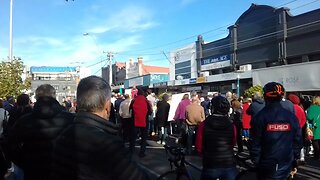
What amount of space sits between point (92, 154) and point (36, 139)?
1.13 meters

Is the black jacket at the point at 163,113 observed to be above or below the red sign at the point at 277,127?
below

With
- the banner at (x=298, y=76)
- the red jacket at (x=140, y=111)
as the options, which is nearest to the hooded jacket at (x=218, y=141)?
the red jacket at (x=140, y=111)

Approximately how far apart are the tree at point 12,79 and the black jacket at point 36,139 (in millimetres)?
19997

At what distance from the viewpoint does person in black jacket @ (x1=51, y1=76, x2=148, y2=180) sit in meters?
2.12

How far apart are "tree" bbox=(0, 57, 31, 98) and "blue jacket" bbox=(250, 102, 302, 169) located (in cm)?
1982

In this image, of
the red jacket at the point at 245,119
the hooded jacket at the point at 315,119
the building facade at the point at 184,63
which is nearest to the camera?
the hooded jacket at the point at 315,119

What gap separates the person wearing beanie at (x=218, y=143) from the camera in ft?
16.6

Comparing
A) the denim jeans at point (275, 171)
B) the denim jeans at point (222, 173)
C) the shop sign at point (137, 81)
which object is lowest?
the denim jeans at point (222, 173)

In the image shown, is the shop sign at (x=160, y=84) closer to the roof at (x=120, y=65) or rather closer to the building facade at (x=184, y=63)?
the building facade at (x=184, y=63)

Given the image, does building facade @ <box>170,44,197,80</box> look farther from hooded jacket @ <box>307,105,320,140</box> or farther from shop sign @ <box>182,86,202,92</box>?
hooded jacket @ <box>307,105,320,140</box>

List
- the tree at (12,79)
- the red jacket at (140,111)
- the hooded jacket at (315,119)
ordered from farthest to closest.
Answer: the tree at (12,79) → the red jacket at (140,111) → the hooded jacket at (315,119)

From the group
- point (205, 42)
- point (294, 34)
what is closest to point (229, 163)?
point (294, 34)

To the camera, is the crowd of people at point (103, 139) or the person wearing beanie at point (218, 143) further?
the person wearing beanie at point (218, 143)

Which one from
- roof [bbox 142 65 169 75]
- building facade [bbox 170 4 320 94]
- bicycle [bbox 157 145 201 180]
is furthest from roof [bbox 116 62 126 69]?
bicycle [bbox 157 145 201 180]
